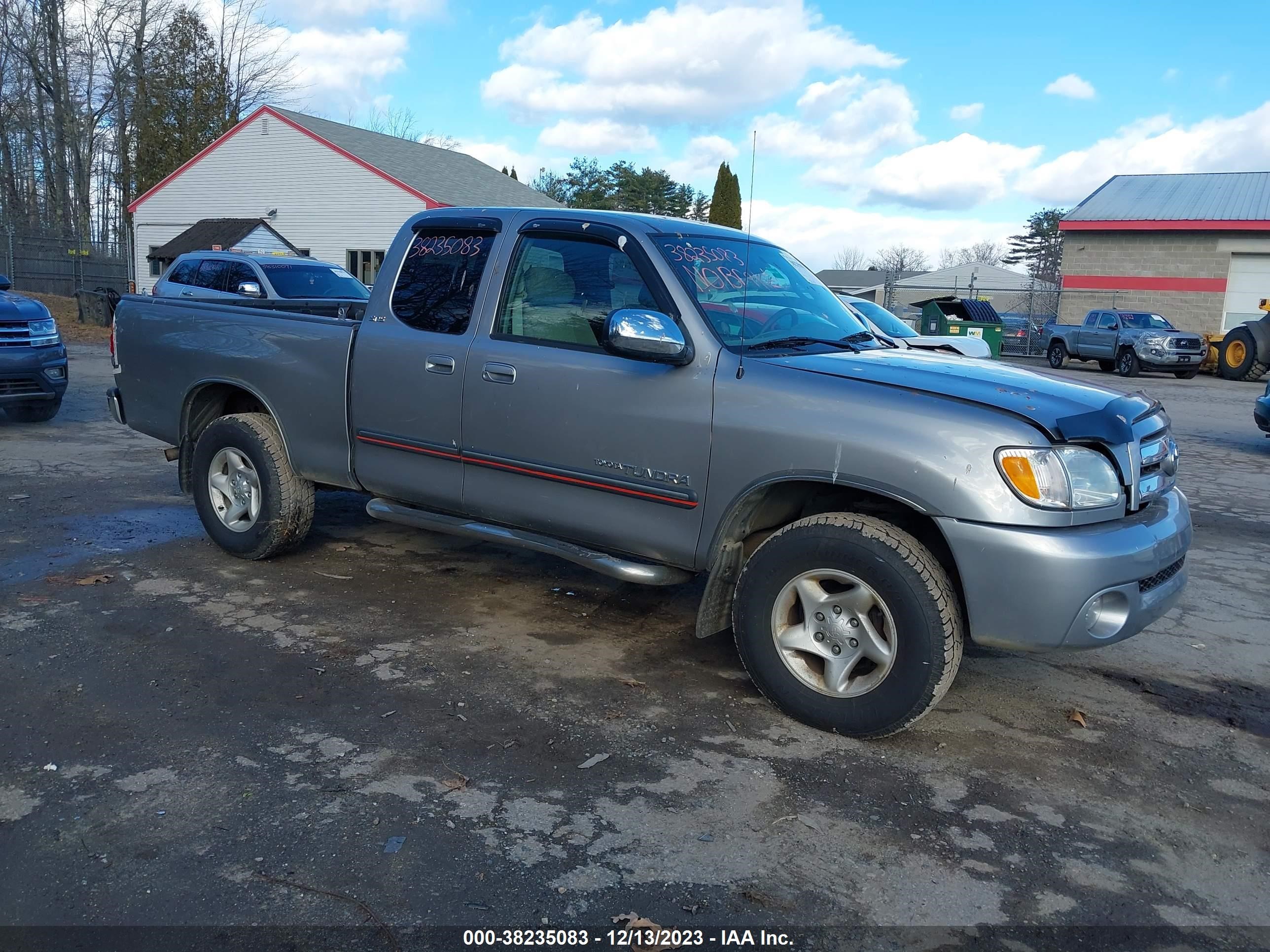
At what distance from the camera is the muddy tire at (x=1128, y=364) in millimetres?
24828

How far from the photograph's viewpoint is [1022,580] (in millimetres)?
3457

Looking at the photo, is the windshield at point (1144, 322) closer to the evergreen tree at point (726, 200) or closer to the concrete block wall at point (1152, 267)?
the concrete block wall at point (1152, 267)

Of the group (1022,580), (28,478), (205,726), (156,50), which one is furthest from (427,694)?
(156,50)

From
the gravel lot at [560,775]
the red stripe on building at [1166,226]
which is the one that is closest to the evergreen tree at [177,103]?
the red stripe on building at [1166,226]

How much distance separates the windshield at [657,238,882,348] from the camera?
431 cm

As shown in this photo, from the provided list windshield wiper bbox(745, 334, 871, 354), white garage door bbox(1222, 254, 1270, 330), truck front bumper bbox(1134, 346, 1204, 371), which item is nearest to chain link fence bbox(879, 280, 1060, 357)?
white garage door bbox(1222, 254, 1270, 330)

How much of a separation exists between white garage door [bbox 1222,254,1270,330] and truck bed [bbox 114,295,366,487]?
31.5 meters

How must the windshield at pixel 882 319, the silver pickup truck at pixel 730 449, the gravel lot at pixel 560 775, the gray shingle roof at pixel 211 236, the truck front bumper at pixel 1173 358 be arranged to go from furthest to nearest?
the gray shingle roof at pixel 211 236 < the truck front bumper at pixel 1173 358 < the windshield at pixel 882 319 < the silver pickup truck at pixel 730 449 < the gravel lot at pixel 560 775

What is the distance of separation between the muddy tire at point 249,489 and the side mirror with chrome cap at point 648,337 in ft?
7.98

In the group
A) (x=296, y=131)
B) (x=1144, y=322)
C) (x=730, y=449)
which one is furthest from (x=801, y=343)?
(x=296, y=131)

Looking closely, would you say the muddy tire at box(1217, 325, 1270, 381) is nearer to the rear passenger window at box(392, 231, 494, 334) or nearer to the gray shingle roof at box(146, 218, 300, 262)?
the rear passenger window at box(392, 231, 494, 334)

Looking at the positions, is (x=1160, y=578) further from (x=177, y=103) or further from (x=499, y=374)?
(x=177, y=103)

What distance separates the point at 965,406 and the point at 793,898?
1.74 meters

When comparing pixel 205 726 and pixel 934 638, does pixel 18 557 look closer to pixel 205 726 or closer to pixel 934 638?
pixel 205 726
